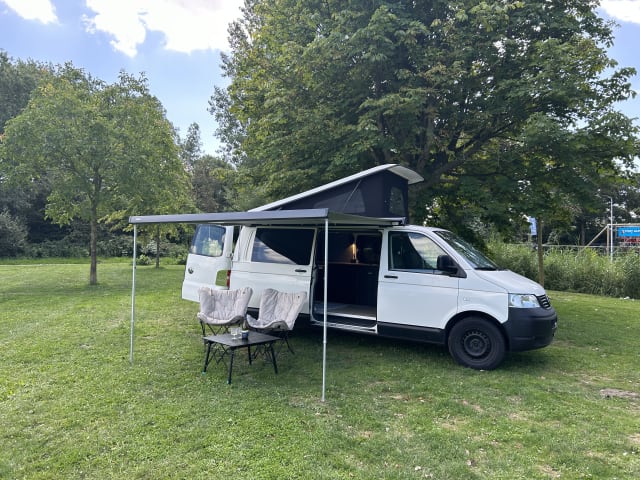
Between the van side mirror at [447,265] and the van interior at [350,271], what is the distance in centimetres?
118

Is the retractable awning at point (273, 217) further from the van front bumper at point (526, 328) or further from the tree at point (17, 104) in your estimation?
the tree at point (17, 104)

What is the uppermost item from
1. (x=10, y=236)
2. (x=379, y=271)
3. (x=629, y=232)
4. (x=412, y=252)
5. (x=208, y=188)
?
(x=208, y=188)

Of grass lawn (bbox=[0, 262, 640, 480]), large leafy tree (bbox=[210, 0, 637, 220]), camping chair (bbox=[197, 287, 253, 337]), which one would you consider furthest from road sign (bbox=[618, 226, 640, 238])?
camping chair (bbox=[197, 287, 253, 337])

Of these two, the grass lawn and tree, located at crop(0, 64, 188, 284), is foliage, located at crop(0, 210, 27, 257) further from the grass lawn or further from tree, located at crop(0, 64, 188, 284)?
the grass lawn

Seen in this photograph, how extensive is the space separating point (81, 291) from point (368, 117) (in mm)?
9681

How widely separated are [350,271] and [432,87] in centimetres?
379

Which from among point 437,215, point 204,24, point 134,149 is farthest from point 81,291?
point 437,215

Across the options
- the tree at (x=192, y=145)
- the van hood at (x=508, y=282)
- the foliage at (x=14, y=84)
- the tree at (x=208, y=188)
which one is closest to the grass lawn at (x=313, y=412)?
the van hood at (x=508, y=282)

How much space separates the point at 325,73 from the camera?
8438 millimetres

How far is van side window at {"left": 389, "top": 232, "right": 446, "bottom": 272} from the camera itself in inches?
222

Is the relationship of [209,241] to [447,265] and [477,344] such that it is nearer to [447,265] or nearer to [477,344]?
[447,265]

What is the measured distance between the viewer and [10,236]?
2545 cm

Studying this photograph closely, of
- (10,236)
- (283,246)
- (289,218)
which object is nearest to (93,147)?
(283,246)

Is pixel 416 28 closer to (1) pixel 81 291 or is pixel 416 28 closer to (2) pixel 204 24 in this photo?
(2) pixel 204 24
